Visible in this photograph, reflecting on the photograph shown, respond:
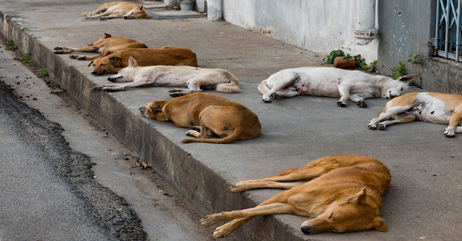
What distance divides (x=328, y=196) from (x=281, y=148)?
1.79 metres

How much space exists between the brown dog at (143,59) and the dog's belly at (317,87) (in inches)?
82.6

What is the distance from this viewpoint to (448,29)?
839 cm

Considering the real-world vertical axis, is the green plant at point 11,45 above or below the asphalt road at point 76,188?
above

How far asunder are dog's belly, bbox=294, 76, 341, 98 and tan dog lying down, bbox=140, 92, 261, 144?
1.74 metres

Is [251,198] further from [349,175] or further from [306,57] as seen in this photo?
[306,57]

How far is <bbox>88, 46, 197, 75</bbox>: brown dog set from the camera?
382 inches

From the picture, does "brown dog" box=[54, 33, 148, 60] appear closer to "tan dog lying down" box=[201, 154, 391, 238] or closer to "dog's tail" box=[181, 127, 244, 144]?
"dog's tail" box=[181, 127, 244, 144]

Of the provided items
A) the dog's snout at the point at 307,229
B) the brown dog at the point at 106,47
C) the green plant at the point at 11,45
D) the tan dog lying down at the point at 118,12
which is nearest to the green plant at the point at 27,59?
the green plant at the point at 11,45

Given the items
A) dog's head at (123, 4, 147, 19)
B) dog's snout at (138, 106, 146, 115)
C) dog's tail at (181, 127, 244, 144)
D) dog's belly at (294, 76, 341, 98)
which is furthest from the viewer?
dog's head at (123, 4, 147, 19)

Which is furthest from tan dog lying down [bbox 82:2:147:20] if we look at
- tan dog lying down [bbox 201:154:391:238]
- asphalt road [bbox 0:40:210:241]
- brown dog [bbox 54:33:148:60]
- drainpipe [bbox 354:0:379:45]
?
tan dog lying down [bbox 201:154:391:238]

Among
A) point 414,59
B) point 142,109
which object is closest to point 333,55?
point 414,59

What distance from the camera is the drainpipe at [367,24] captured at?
957 centimetres

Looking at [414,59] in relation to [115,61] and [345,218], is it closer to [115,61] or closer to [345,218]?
[115,61]

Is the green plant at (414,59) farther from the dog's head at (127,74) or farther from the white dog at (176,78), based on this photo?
the dog's head at (127,74)
